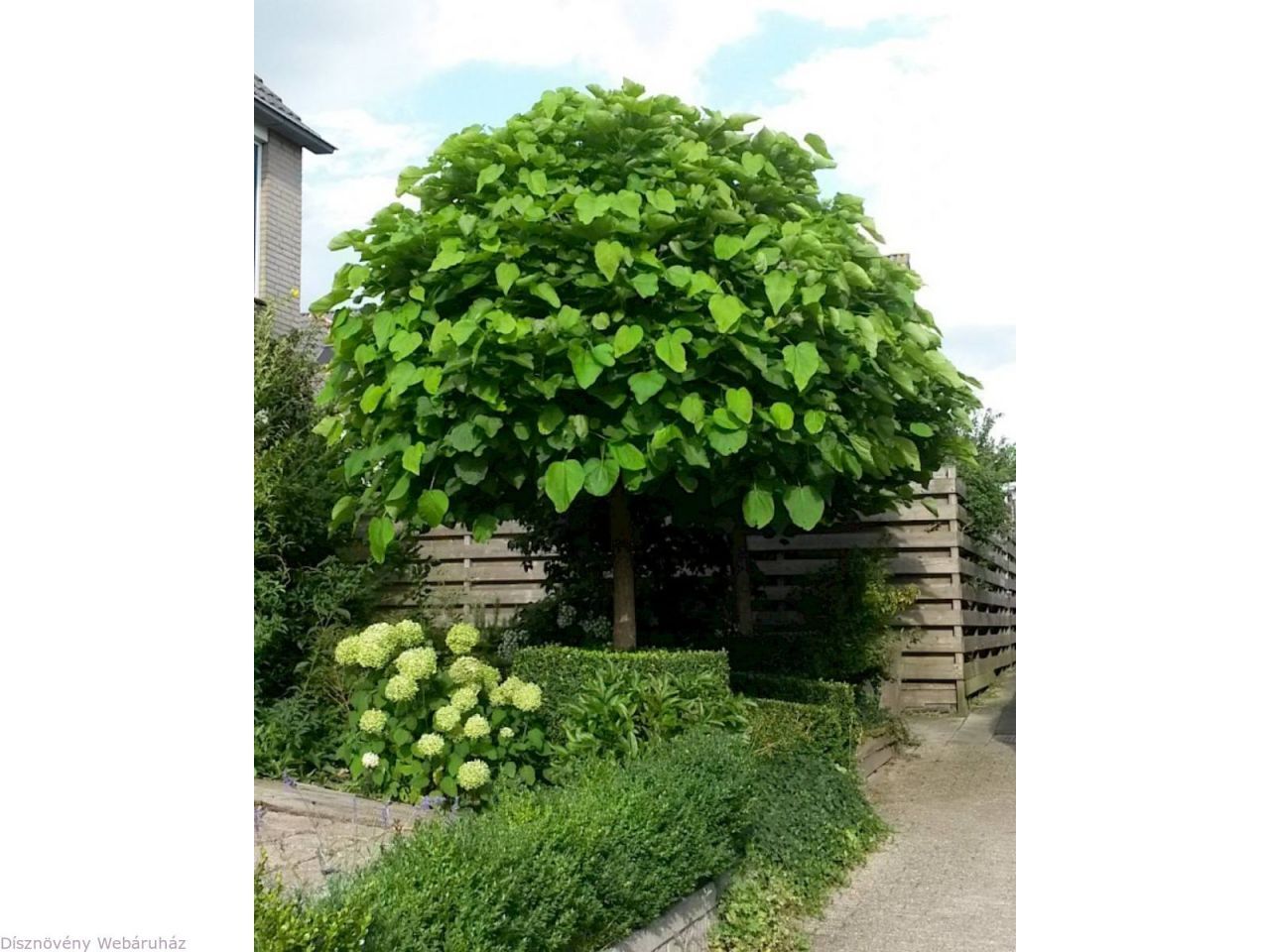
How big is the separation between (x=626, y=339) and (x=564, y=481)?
0.60 metres

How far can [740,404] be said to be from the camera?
186 inches

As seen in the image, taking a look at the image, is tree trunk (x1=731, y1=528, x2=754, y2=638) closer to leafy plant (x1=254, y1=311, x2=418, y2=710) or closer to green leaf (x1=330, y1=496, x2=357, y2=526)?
leafy plant (x1=254, y1=311, x2=418, y2=710)

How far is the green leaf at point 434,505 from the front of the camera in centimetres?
499

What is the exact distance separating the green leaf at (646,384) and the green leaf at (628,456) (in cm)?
21

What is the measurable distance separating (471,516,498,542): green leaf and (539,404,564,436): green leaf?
0.68m

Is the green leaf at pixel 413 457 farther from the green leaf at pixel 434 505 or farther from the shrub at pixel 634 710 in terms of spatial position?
the shrub at pixel 634 710

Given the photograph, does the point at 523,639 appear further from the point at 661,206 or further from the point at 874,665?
the point at 661,206

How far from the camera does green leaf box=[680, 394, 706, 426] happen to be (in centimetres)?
471

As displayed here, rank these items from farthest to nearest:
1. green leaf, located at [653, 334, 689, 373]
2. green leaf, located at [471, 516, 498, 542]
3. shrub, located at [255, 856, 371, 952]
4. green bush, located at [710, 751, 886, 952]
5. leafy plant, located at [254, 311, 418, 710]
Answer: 1. leafy plant, located at [254, 311, 418, 710]
2. green leaf, located at [471, 516, 498, 542]
3. green leaf, located at [653, 334, 689, 373]
4. green bush, located at [710, 751, 886, 952]
5. shrub, located at [255, 856, 371, 952]

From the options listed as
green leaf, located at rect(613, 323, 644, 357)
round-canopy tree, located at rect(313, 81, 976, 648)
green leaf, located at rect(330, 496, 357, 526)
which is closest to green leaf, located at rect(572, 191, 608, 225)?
round-canopy tree, located at rect(313, 81, 976, 648)

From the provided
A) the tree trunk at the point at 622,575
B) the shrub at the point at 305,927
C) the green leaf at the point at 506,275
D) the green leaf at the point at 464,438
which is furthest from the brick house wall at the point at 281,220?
the shrub at the point at 305,927

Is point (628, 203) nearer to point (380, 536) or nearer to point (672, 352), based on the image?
point (672, 352)
